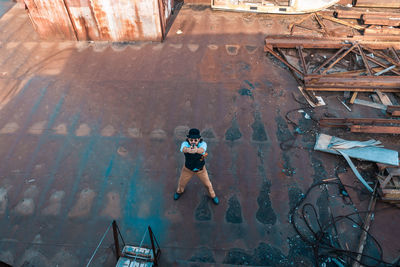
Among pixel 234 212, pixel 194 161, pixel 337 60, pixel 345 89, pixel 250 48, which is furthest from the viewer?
pixel 250 48

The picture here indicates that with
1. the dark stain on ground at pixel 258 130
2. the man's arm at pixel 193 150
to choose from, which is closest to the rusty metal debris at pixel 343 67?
the dark stain on ground at pixel 258 130

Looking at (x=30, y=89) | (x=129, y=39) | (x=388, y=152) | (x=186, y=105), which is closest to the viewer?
(x=388, y=152)

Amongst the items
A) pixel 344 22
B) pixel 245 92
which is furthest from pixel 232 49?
pixel 344 22

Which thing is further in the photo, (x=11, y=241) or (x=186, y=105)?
(x=186, y=105)

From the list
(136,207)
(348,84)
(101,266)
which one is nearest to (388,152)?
(348,84)

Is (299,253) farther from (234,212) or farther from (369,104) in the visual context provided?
(369,104)

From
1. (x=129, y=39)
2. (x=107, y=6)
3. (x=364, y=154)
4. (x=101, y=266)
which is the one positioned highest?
(x=107, y=6)

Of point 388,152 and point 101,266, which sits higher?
point 388,152

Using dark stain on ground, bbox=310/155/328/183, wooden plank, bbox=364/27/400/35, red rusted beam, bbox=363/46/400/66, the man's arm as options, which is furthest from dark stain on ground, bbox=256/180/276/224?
wooden plank, bbox=364/27/400/35

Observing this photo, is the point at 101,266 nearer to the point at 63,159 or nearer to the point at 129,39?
the point at 63,159
